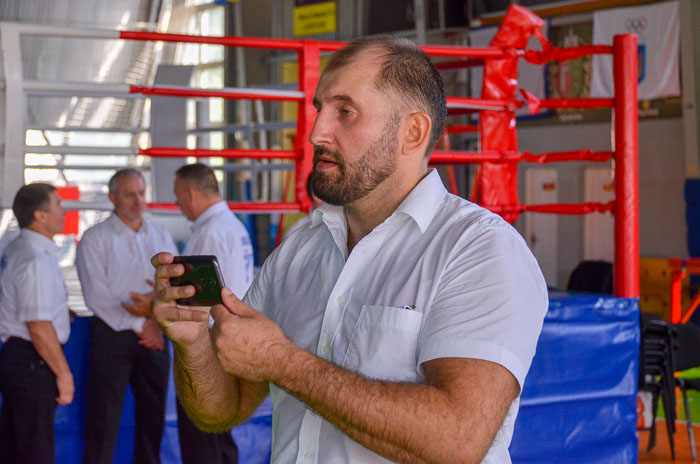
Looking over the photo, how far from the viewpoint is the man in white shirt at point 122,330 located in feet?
11.3

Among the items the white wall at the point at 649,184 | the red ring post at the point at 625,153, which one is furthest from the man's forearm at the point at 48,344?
the white wall at the point at 649,184

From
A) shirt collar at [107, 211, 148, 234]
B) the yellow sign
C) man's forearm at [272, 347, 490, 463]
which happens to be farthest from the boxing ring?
the yellow sign

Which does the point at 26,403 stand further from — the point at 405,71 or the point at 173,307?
the point at 405,71

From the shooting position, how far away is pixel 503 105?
12.0ft

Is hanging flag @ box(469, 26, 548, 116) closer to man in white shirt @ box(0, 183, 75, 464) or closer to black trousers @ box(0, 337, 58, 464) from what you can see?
man in white shirt @ box(0, 183, 75, 464)

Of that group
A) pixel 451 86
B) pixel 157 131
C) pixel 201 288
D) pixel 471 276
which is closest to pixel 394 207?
pixel 471 276

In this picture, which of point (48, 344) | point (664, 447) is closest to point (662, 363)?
point (664, 447)

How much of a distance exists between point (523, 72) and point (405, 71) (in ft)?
30.4

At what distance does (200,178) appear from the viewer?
3.86m

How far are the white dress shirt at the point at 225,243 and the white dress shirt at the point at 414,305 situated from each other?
215 centimetres

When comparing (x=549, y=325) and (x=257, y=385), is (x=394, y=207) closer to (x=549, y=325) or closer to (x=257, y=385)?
(x=257, y=385)

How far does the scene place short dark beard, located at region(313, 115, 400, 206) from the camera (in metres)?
1.48

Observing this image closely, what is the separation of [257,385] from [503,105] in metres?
2.37

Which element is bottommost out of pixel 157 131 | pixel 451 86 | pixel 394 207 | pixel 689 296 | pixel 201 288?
pixel 689 296
